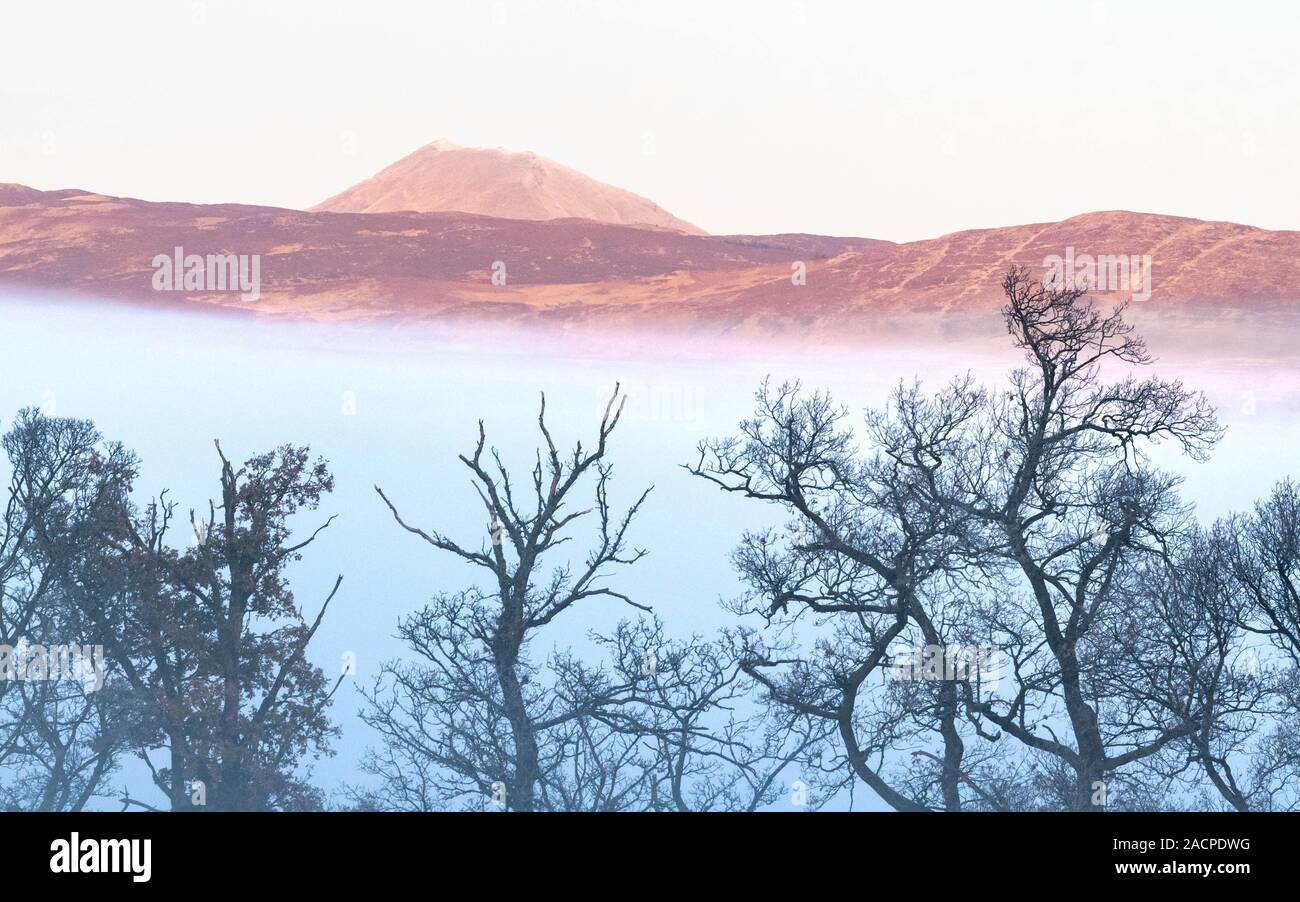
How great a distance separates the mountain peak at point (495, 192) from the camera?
96.5 ft

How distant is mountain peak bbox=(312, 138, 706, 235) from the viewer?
29422 mm

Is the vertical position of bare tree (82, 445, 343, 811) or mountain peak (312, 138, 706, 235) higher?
mountain peak (312, 138, 706, 235)
